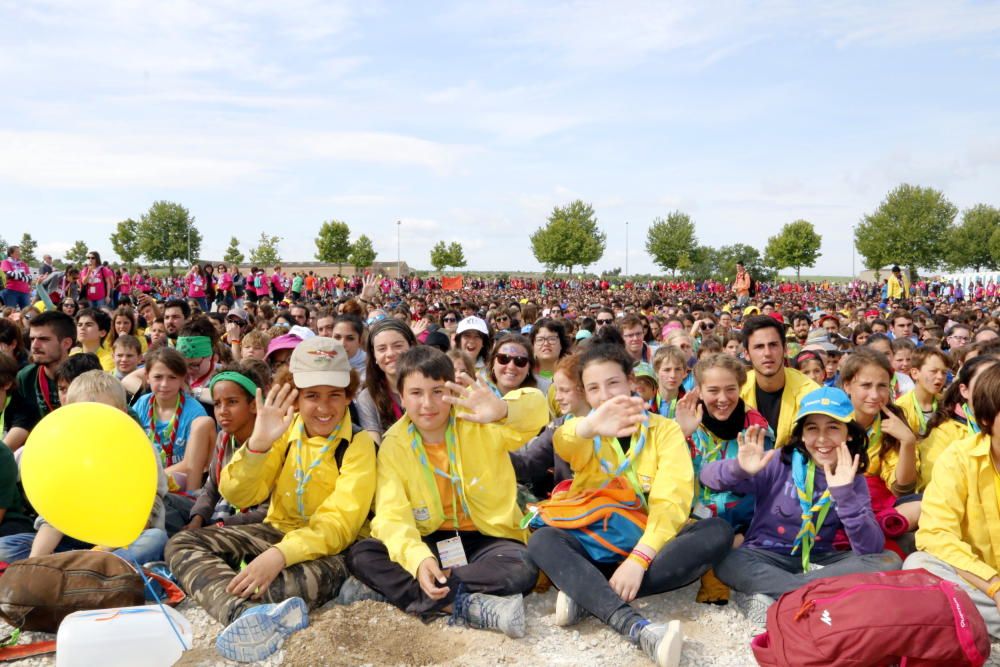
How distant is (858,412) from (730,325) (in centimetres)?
792

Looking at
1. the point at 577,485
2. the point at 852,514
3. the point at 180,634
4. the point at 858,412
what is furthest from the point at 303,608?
the point at 858,412

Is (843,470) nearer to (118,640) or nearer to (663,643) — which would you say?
(663,643)

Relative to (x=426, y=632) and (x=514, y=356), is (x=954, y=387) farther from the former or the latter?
(x=426, y=632)

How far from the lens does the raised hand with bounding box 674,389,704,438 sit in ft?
13.8

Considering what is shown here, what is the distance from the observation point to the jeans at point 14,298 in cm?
1568

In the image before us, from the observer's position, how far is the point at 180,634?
3.08 meters

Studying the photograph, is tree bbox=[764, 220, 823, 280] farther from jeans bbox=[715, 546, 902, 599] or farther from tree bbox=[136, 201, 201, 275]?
jeans bbox=[715, 546, 902, 599]

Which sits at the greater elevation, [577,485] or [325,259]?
[325,259]

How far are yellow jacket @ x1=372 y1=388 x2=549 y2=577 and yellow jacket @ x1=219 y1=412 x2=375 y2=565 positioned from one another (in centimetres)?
12

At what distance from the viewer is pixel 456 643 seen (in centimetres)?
338

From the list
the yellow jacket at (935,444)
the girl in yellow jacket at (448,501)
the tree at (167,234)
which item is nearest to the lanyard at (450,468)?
the girl in yellow jacket at (448,501)

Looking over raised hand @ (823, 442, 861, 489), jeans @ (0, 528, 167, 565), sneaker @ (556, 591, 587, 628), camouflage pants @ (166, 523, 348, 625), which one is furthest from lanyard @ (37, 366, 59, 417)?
raised hand @ (823, 442, 861, 489)

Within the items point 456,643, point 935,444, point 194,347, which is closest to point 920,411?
point 935,444

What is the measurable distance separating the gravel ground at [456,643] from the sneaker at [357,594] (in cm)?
10
